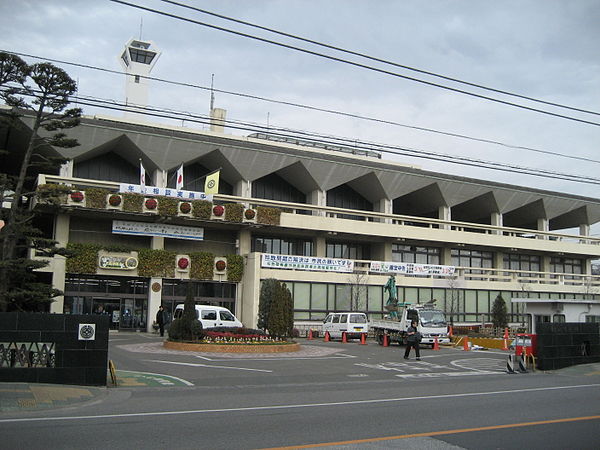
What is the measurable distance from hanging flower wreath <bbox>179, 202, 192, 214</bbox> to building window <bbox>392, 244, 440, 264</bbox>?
19.7m

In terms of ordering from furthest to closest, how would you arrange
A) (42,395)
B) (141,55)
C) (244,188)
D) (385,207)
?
(141,55) < (385,207) < (244,188) < (42,395)

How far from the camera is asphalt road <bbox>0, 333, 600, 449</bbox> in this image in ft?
30.0

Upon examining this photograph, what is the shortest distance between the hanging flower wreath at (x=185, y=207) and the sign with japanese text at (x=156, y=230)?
7.43 feet

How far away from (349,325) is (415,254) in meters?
20.5

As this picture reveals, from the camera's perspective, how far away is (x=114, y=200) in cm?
4075

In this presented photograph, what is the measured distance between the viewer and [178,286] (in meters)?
45.0

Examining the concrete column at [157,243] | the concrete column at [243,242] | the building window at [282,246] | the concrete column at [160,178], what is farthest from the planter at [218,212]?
the building window at [282,246]

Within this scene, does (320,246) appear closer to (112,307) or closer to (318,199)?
(318,199)

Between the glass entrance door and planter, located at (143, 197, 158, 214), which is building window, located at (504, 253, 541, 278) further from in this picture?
the glass entrance door

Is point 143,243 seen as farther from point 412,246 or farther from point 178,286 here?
point 412,246

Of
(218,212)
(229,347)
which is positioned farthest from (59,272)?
(229,347)

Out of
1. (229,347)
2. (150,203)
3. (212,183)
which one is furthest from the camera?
(212,183)

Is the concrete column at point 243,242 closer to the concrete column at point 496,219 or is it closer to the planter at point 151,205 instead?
the planter at point 151,205

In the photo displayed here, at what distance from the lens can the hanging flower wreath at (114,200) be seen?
40688 millimetres
